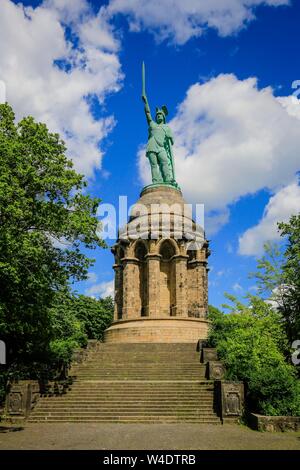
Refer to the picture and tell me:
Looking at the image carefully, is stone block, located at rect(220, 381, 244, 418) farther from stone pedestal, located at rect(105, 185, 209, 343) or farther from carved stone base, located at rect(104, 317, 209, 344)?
stone pedestal, located at rect(105, 185, 209, 343)

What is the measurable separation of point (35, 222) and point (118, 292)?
667 inches

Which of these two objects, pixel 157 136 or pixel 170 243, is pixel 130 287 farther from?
pixel 157 136

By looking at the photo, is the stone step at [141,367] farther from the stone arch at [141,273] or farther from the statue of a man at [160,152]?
the statue of a man at [160,152]

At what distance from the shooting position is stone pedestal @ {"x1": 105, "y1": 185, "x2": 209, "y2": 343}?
2611 centimetres

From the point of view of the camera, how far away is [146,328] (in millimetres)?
25438

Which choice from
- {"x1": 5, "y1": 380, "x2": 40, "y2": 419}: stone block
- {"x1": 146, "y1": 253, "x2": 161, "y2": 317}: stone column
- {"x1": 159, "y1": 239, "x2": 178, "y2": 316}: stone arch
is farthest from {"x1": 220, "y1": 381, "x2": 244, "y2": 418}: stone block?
{"x1": 159, "y1": 239, "x2": 178, "y2": 316}: stone arch

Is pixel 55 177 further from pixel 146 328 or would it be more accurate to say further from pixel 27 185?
pixel 146 328

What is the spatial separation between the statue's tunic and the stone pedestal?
346 centimetres

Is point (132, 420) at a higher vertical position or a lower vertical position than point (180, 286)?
lower

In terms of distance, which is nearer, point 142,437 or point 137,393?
point 142,437

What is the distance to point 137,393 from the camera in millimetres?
15727

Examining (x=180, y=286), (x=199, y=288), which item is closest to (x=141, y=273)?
(x=180, y=286)

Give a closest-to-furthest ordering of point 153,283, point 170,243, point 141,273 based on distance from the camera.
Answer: point 153,283 → point 170,243 → point 141,273

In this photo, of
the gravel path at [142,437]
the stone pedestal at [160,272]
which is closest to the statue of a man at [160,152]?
the stone pedestal at [160,272]
